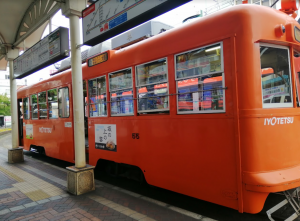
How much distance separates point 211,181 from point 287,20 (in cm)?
260

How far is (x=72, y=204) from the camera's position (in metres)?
4.18

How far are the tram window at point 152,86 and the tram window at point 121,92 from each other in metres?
0.26

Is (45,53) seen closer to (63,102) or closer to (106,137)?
(63,102)

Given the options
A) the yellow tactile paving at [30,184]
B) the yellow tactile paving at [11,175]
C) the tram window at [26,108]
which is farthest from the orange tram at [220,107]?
the tram window at [26,108]

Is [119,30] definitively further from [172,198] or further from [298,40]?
[172,198]

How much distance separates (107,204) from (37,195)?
1595mm

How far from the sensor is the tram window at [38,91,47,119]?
7.56 metres

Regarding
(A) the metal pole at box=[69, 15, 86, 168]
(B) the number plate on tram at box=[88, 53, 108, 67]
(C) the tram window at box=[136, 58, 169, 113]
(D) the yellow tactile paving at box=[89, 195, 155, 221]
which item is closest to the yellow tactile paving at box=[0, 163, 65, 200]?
(A) the metal pole at box=[69, 15, 86, 168]

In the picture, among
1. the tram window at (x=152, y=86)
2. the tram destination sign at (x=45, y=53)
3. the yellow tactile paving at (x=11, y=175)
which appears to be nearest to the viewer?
the tram window at (x=152, y=86)

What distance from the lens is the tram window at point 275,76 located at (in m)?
3.18

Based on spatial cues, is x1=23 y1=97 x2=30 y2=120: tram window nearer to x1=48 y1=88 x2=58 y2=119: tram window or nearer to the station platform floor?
x1=48 y1=88 x2=58 y2=119: tram window

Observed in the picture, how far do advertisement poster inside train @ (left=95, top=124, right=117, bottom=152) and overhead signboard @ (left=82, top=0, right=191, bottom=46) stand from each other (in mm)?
1805

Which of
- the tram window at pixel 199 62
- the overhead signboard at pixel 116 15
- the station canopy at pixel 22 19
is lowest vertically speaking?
the tram window at pixel 199 62

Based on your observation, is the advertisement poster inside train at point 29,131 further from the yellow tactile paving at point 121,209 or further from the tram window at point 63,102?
the yellow tactile paving at point 121,209
